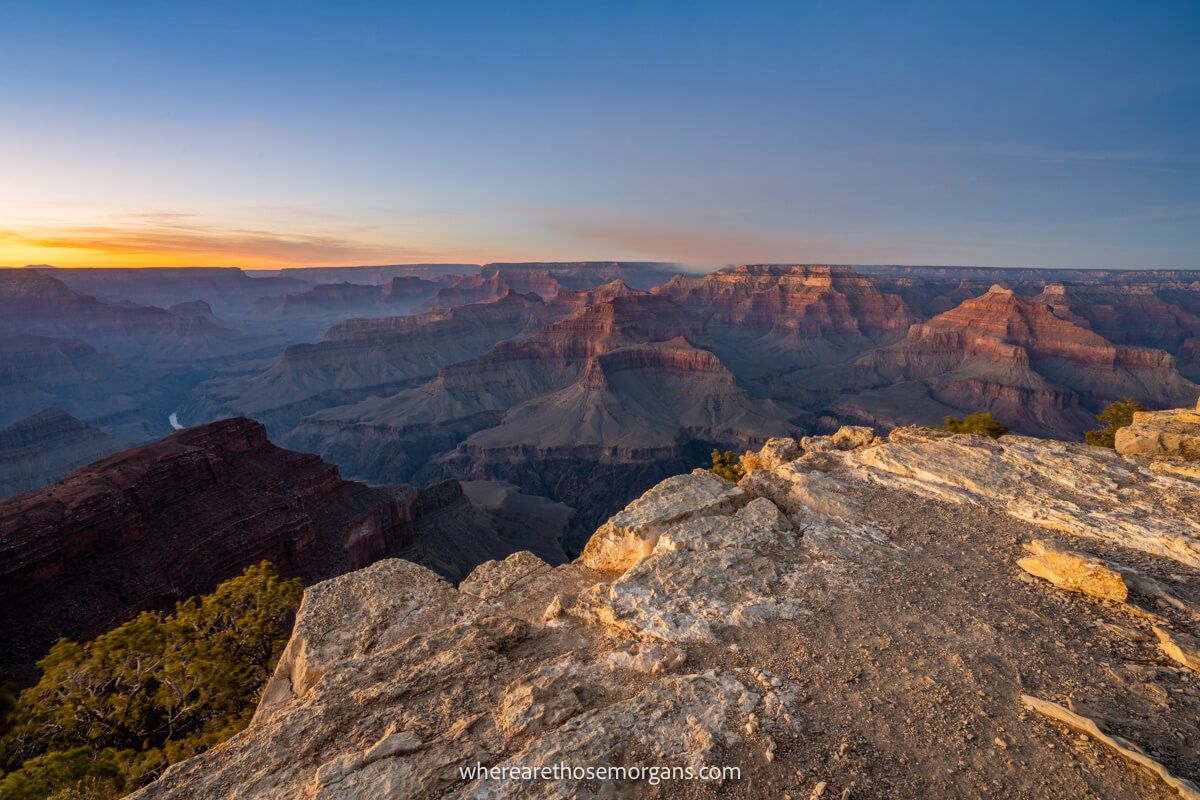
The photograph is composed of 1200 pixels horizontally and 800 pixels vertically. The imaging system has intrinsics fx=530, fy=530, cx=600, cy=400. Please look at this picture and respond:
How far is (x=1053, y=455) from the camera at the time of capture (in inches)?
648

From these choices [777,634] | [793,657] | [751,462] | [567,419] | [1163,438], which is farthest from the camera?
[567,419]

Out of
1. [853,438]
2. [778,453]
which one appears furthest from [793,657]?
[853,438]

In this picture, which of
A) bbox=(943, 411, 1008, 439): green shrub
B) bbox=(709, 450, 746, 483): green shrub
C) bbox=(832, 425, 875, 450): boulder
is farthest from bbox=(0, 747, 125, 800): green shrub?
bbox=(943, 411, 1008, 439): green shrub

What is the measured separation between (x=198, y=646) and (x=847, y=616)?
1741 centimetres

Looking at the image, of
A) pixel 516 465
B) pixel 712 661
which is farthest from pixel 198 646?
pixel 516 465

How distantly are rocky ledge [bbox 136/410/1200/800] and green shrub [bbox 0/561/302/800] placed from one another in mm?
3952

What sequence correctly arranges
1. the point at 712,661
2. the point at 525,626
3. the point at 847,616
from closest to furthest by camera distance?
the point at 712,661 → the point at 847,616 → the point at 525,626

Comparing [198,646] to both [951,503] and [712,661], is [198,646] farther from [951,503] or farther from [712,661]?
[951,503]

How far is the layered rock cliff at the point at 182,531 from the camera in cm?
3112

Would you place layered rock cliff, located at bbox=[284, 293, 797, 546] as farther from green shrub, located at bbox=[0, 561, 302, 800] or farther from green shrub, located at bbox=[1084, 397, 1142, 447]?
green shrub, located at bbox=[0, 561, 302, 800]

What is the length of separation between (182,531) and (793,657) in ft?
147

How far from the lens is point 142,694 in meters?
15.4

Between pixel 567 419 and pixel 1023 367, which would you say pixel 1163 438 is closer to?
pixel 567 419

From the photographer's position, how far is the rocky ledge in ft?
23.6
